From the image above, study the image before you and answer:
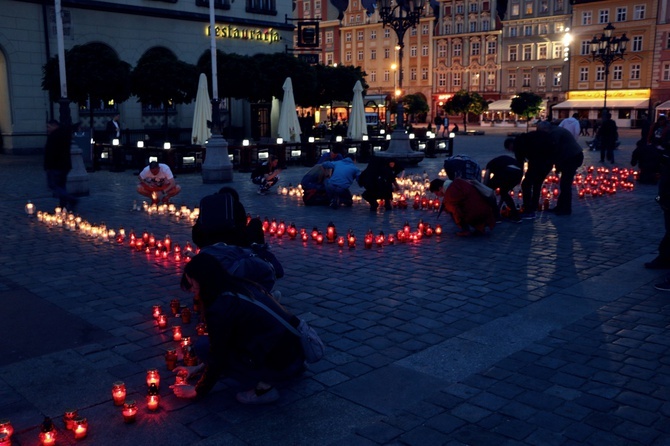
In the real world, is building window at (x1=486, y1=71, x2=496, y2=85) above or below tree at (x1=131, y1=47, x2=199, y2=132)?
above

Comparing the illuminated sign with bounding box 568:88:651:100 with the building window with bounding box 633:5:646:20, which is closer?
the building window with bounding box 633:5:646:20

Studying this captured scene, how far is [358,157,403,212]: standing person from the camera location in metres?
12.5

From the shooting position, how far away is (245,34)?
37.6 meters

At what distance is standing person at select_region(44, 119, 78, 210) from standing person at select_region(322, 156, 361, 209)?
17.1 ft

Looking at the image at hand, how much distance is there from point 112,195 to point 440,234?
28.9 feet

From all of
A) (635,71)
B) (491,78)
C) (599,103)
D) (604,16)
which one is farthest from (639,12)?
(491,78)

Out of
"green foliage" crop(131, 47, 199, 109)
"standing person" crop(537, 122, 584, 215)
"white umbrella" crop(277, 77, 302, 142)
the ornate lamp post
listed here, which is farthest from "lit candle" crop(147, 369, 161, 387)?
"green foliage" crop(131, 47, 199, 109)

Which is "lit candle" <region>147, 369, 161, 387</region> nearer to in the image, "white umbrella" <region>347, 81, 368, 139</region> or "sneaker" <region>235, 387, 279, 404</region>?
"sneaker" <region>235, 387, 279, 404</region>

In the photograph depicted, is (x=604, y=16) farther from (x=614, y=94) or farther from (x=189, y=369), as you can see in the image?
(x=189, y=369)

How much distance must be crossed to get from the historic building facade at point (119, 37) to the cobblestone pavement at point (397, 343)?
17971 millimetres

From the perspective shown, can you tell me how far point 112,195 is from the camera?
1532 centimetres

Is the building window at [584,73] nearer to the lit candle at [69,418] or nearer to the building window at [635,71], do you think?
the building window at [635,71]

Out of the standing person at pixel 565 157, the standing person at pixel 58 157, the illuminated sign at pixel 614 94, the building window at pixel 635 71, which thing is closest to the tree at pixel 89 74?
the standing person at pixel 58 157

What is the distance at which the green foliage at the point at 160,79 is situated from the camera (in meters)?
24.1
